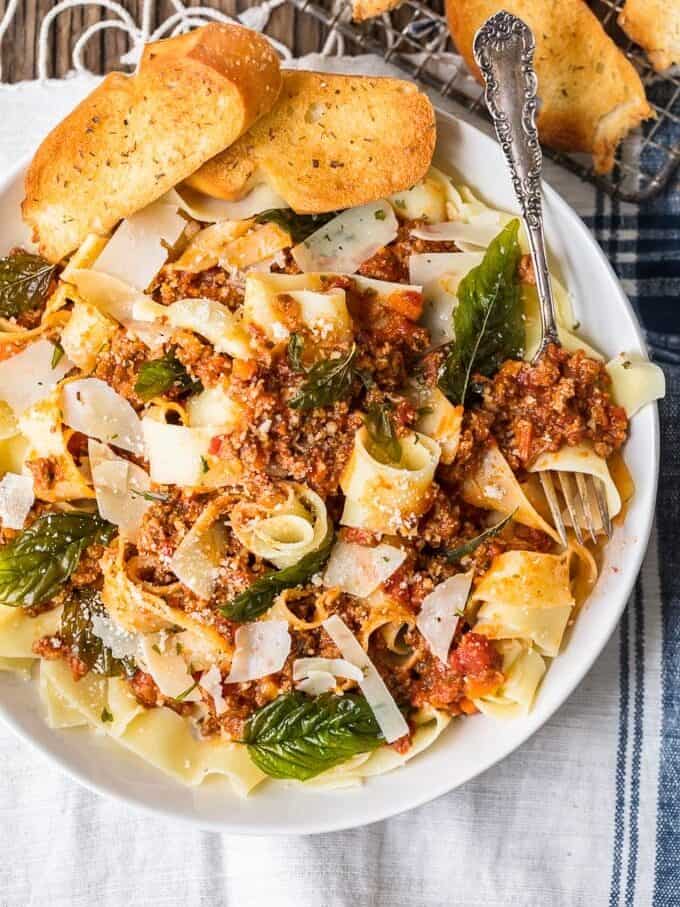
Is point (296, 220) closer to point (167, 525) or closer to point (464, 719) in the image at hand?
point (167, 525)

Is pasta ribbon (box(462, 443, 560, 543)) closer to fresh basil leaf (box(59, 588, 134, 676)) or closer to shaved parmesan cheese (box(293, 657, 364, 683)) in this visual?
shaved parmesan cheese (box(293, 657, 364, 683))

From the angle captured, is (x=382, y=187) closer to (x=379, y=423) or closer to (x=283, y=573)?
(x=379, y=423)

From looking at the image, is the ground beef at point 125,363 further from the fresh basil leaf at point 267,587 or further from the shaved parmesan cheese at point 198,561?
the fresh basil leaf at point 267,587

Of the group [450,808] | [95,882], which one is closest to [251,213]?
[450,808]

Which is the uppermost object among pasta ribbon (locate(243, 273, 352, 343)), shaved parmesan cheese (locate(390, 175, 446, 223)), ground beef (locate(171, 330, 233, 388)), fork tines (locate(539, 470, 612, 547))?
shaved parmesan cheese (locate(390, 175, 446, 223))

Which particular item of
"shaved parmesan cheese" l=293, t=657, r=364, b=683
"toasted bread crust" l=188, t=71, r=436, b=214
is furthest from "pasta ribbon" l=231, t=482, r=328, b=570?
"toasted bread crust" l=188, t=71, r=436, b=214

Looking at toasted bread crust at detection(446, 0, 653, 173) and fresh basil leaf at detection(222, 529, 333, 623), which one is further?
toasted bread crust at detection(446, 0, 653, 173)

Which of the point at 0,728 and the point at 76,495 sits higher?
the point at 76,495
